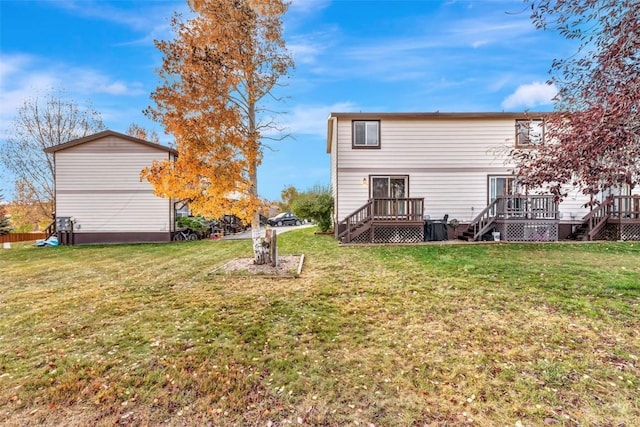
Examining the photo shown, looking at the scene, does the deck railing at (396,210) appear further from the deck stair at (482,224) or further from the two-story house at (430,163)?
the deck stair at (482,224)

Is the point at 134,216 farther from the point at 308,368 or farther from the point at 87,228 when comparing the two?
the point at 308,368

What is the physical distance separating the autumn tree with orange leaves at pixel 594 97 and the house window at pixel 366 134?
9713mm

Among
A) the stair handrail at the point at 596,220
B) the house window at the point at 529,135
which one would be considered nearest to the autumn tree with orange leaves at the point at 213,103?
the house window at the point at 529,135

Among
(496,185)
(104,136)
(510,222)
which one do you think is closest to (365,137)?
(496,185)

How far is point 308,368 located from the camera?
10.2 ft

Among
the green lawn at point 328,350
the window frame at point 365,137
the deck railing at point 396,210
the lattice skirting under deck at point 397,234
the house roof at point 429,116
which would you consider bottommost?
the green lawn at point 328,350

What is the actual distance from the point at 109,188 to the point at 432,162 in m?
15.4

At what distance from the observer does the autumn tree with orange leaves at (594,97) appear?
314 cm

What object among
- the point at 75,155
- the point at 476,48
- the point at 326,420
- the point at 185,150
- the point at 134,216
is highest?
the point at 476,48

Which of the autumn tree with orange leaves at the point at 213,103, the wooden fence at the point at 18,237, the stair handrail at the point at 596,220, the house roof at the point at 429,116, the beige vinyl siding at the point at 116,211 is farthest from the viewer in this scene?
the wooden fence at the point at 18,237

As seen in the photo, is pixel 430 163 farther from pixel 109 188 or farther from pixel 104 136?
pixel 104 136

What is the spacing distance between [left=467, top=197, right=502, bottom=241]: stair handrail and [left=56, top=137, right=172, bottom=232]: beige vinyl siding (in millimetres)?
14054

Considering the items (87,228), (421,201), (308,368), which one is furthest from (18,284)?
(421,201)

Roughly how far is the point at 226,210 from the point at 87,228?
1221 cm
